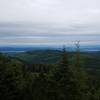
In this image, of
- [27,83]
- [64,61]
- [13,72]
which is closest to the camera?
[64,61]

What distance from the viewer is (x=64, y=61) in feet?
89.6

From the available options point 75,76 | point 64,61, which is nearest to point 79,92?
point 75,76

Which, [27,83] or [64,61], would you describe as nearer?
[64,61]

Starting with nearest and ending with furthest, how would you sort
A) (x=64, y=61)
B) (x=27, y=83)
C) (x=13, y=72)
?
1. (x=64, y=61)
2. (x=13, y=72)
3. (x=27, y=83)

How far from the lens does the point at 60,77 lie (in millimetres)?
28375

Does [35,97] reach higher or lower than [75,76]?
lower

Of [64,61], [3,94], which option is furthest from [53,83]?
[3,94]

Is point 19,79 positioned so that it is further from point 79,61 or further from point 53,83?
point 79,61

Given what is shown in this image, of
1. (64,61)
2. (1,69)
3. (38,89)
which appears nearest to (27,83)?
(38,89)

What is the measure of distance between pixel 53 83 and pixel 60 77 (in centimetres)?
165

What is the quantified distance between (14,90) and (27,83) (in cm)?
387

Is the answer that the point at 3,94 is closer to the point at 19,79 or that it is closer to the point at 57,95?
the point at 19,79

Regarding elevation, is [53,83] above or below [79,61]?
below

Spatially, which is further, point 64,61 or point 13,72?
point 13,72
